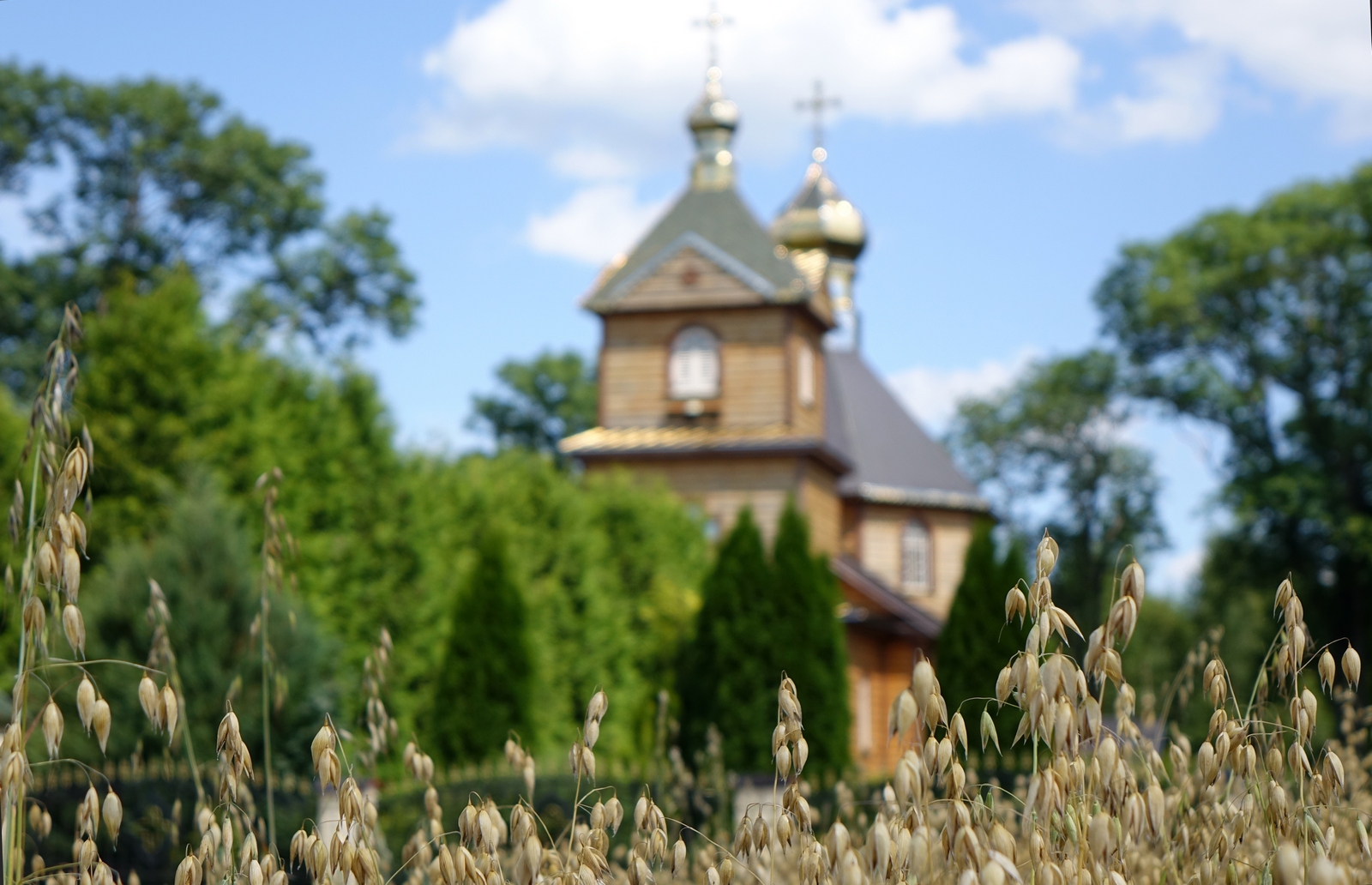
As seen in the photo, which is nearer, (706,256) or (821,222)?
(706,256)

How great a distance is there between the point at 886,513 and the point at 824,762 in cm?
2008

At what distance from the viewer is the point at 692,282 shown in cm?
2655

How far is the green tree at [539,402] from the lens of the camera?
44.8 m

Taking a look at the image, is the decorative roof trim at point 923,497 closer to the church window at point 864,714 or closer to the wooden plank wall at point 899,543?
the wooden plank wall at point 899,543

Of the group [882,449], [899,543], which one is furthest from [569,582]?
[882,449]

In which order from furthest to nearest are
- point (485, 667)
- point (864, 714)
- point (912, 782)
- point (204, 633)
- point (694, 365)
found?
point (864, 714), point (694, 365), point (485, 667), point (204, 633), point (912, 782)

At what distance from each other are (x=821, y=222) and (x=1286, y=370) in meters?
13.3

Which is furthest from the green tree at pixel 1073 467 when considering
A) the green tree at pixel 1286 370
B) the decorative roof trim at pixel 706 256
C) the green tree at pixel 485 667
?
the green tree at pixel 485 667

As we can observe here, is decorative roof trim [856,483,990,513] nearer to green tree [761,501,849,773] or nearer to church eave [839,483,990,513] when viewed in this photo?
church eave [839,483,990,513]

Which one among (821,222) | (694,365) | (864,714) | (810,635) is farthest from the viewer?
(821,222)

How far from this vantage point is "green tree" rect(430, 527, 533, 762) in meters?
13.6

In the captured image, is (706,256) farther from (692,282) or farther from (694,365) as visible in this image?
(694,365)

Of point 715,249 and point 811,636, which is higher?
point 715,249

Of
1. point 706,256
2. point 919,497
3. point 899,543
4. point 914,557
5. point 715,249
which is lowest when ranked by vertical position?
point 914,557
